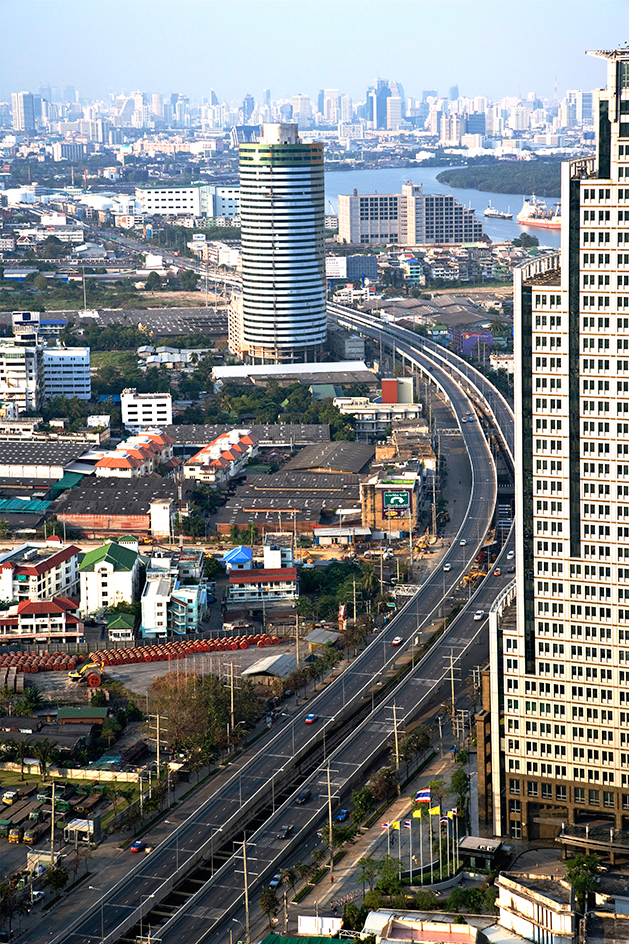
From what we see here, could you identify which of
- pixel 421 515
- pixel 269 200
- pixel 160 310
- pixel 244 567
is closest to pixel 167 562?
pixel 244 567

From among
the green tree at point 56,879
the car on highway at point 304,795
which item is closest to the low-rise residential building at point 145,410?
the car on highway at point 304,795

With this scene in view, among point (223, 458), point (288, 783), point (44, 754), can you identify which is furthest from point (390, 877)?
point (223, 458)

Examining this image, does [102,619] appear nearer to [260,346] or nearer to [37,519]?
[37,519]

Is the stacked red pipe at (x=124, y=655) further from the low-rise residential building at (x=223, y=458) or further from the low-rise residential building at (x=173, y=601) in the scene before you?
the low-rise residential building at (x=223, y=458)

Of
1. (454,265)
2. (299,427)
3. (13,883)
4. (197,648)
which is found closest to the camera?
(13,883)

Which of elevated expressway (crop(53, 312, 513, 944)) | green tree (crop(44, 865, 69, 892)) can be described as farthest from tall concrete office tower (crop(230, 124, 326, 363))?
green tree (crop(44, 865, 69, 892))
